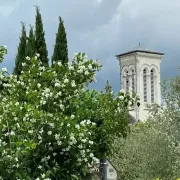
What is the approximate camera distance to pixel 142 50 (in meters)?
81.4

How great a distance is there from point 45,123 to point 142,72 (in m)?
75.4

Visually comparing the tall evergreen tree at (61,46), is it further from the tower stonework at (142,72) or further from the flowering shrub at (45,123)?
the tower stonework at (142,72)

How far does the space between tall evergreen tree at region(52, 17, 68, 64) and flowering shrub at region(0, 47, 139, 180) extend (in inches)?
755

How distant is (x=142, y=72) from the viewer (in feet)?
272

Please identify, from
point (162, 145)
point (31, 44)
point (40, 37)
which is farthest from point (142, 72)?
point (162, 145)

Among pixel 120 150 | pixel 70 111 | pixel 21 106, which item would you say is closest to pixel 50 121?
pixel 21 106

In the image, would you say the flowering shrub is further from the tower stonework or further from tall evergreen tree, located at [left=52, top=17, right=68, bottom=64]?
the tower stonework

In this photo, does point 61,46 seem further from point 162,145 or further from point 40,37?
point 162,145

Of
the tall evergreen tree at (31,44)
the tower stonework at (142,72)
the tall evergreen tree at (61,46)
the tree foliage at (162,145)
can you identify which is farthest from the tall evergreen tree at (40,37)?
the tower stonework at (142,72)

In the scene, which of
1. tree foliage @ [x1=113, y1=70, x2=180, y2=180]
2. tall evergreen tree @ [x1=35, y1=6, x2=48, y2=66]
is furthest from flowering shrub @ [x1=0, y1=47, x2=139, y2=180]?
tall evergreen tree @ [x1=35, y1=6, x2=48, y2=66]

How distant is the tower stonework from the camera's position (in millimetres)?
81438

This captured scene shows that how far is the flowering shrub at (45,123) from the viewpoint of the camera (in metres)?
7.33

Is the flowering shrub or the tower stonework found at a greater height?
the tower stonework

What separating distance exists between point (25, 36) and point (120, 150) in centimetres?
840
